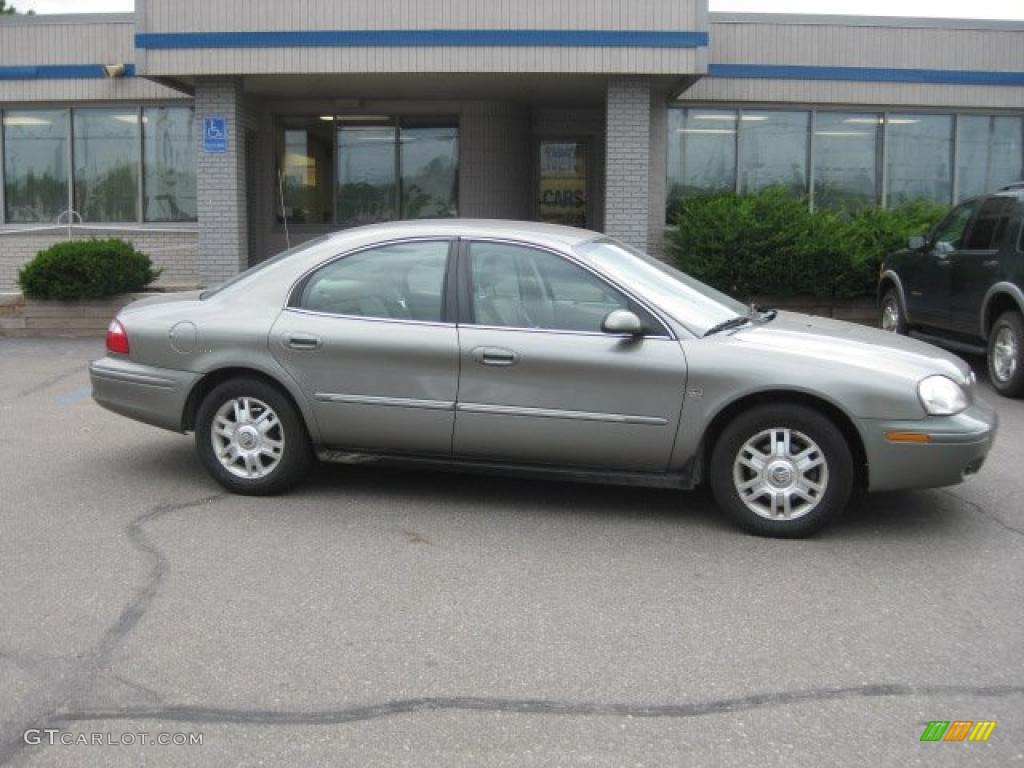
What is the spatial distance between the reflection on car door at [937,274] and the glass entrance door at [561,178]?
699 cm

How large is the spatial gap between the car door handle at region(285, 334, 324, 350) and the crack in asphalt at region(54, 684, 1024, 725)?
2.78 m

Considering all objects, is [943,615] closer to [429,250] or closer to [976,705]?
[976,705]

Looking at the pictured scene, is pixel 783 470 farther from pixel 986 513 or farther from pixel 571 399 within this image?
pixel 986 513

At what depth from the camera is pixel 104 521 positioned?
616cm

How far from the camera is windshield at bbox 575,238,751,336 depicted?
6.15m

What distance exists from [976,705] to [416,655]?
6.44 ft

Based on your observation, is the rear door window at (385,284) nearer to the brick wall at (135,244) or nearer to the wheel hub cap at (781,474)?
the wheel hub cap at (781,474)

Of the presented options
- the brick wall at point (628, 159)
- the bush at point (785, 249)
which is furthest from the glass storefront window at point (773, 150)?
the brick wall at point (628, 159)

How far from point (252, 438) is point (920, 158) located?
44.4 ft

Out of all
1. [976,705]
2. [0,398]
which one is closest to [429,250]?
[976,705]

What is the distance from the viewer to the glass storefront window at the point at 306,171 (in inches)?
698

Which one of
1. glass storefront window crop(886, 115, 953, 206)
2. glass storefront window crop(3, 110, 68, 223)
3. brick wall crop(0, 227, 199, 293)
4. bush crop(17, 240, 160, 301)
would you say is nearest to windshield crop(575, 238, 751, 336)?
bush crop(17, 240, 160, 301)

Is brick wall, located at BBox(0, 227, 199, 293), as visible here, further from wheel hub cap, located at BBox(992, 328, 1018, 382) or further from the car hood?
the car hood

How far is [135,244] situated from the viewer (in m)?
17.2
